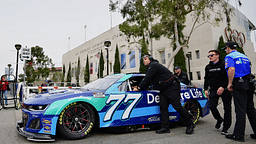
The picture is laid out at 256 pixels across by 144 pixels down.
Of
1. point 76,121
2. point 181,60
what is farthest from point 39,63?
point 76,121

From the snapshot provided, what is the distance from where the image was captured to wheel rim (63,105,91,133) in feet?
11.3

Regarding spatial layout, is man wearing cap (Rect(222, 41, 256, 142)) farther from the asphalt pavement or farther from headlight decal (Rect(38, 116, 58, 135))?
headlight decal (Rect(38, 116, 58, 135))

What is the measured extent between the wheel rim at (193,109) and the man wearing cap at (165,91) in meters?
0.71

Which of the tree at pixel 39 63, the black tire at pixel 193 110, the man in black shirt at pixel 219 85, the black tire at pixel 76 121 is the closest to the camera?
→ the black tire at pixel 76 121

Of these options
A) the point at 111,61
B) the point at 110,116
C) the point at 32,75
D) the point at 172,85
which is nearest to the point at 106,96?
the point at 110,116

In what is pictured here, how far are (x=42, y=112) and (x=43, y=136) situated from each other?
16.8 inches

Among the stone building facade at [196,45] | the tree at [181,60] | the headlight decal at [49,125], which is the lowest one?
the headlight decal at [49,125]

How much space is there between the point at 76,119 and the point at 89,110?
0.29 m

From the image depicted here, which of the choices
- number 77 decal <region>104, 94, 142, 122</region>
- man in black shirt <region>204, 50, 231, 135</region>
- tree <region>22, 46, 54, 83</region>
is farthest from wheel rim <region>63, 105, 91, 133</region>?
tree <region>22, 46, 54, 83</region>

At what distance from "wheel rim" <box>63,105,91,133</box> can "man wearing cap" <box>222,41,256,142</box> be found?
2.83m

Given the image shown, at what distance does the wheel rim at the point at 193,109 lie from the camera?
186 inches

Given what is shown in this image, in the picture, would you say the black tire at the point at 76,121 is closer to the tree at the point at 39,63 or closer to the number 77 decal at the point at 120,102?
the number 77 decal at the point at 120,102

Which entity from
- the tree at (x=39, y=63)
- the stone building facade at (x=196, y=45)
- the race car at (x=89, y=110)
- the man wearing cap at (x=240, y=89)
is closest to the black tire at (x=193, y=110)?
the race car at (x=89, y=110)

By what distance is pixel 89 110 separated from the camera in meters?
3.59
